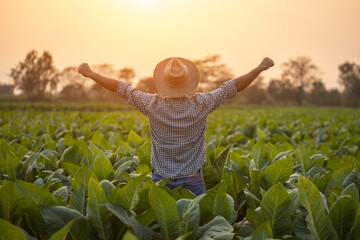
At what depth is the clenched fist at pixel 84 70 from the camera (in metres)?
2.85

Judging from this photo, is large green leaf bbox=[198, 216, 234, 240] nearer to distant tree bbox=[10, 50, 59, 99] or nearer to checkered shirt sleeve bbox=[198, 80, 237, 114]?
checkered shirt sleeve bbox=[198, 80, 237, 114]

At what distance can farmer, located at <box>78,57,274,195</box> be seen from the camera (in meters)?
2.72

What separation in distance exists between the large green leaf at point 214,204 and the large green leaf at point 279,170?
85 cm

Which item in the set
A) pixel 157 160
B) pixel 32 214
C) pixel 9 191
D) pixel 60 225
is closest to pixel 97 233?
pixel 60 225

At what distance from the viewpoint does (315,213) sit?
1.75 metres

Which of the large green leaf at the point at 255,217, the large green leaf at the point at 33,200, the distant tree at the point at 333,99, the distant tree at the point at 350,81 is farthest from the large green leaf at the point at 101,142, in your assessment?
the distant tree at the point at 333,99

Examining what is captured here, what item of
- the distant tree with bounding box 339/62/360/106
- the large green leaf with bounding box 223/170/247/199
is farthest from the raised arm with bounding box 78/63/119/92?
the distant tree with bounding box 339/62/360/106

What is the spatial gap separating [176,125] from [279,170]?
0.91m

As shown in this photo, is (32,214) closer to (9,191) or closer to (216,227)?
(9,191)

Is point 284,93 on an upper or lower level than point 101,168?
upper

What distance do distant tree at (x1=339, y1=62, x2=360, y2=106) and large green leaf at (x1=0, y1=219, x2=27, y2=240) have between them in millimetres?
80330

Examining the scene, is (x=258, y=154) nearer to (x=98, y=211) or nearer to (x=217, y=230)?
(x=217, y=230)

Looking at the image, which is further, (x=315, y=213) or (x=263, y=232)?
(x=315, y=213)

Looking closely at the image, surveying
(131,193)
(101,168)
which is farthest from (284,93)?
(131,193)
